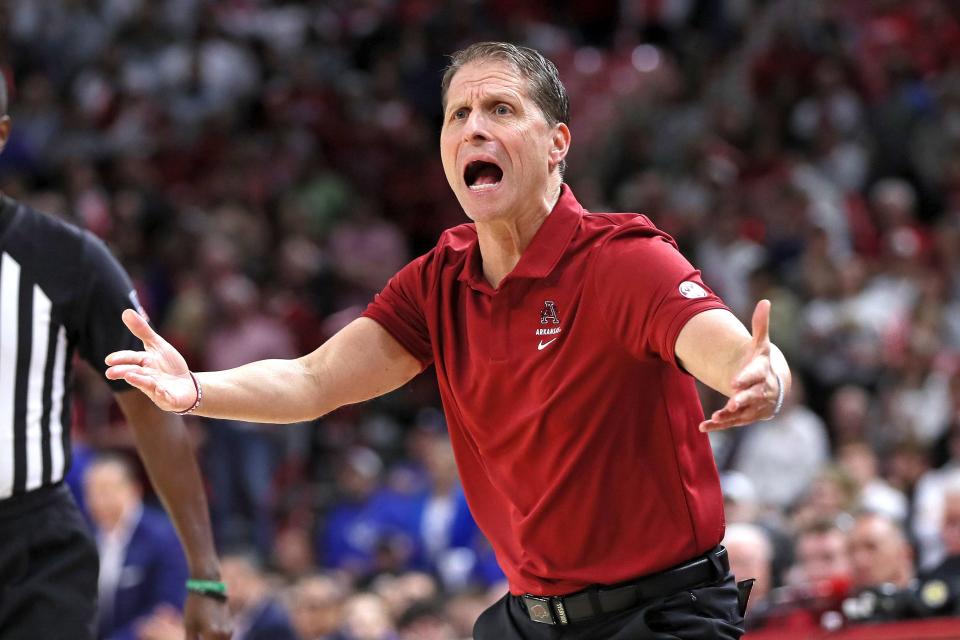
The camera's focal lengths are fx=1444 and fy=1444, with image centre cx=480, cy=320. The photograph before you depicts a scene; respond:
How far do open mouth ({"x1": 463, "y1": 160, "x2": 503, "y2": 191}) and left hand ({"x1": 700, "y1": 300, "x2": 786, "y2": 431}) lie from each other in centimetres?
90

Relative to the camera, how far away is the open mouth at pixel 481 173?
3.39 metres

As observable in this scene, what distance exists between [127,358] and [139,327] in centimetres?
9

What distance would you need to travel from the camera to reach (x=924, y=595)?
239 inches

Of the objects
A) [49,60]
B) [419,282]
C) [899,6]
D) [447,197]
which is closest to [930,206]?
[899,6]

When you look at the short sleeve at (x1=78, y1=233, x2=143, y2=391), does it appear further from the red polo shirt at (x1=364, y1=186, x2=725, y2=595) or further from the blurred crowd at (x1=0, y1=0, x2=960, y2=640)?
the blurred crowd at (x1=0, y1=0, x2=960, y2=640)

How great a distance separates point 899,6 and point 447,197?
183 inches

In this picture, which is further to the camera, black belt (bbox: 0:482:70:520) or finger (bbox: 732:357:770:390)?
black belt (bbox: 0:482:70:520)

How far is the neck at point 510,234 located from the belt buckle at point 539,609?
2.42 feet

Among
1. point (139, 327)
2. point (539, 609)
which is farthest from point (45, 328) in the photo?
point (539, 609)

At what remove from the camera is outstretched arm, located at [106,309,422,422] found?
321 cm

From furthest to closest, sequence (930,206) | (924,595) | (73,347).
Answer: (930,206), (924,595), (73,347)

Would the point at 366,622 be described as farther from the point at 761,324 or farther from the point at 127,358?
the point at 761,324

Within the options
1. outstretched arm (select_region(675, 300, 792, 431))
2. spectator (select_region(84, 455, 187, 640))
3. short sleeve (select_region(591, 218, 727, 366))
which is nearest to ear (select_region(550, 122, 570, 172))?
short sleeve (select_region(591, 218, 727, 366))

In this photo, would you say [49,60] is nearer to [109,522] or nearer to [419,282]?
[109,522]
